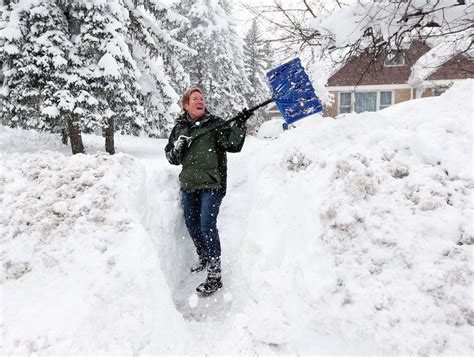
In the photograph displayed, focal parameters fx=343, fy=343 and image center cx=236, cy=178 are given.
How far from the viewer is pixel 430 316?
1.89 metres

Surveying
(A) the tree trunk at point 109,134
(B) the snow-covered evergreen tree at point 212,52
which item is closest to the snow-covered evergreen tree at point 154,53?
(A) the tree trunk at point 109,134

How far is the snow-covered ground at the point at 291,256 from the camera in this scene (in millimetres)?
1976

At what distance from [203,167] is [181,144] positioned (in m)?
0.31

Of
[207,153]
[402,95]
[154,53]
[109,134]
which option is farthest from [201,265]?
[402,95]

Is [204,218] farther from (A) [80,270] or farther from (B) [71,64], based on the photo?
(B) [71,64]

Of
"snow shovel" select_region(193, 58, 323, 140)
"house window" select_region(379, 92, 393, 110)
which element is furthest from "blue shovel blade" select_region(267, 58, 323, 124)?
"house window" select_region(379, 92, 393, 110)

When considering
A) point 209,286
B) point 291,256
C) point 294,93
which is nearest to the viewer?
point 291,256

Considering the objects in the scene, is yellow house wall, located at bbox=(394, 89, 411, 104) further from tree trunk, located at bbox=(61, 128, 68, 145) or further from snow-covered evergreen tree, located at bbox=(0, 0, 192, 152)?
tree trunk, located at bbox=(61, 128, 68, 145)

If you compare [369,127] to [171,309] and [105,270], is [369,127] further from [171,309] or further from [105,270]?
[105,270]

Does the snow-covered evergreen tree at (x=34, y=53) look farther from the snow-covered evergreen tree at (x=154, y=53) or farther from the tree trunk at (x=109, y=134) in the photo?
the snow-covered evergreen tree at (x=154, y=53)

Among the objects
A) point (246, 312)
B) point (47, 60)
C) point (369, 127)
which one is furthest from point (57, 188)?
point (47, 60)

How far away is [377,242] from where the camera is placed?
2.23m

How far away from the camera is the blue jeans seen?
3.22m

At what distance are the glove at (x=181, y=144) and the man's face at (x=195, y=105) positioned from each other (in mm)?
272
